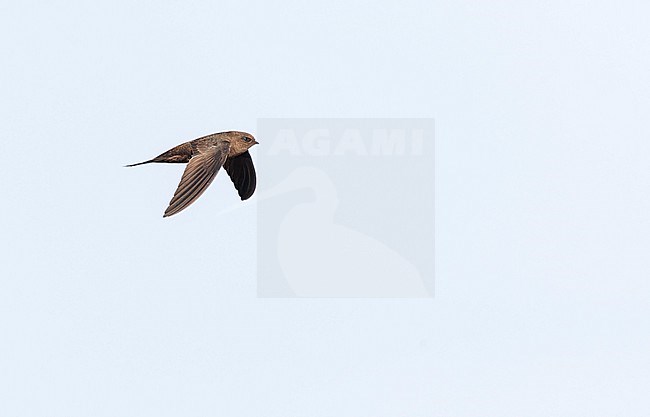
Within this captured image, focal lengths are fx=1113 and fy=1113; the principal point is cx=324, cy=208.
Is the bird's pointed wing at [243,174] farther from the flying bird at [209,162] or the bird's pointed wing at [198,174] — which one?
the bird's pointed wing at [198,174]

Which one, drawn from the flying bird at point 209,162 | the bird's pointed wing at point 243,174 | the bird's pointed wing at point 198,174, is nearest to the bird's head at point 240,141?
the flying bird at point 209,162

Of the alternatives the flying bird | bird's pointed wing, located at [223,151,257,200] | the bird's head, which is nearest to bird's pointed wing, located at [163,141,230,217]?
the flying bird

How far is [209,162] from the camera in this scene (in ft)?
57.9

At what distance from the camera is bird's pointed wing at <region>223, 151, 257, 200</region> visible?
19.9 meters

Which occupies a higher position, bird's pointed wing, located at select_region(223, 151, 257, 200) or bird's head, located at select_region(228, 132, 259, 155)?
bird's head, located at select_region(228, 132, 259, 155)

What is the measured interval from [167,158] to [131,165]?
64 centimetres

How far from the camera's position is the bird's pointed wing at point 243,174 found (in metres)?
19.9

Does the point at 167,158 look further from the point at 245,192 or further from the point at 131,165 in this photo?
the point at 245,192

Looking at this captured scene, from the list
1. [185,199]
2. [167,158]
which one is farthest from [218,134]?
[185,199]

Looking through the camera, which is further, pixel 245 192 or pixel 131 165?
pixel 245 192

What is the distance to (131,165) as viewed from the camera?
59.5ft

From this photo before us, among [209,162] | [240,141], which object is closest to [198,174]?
[209,162]

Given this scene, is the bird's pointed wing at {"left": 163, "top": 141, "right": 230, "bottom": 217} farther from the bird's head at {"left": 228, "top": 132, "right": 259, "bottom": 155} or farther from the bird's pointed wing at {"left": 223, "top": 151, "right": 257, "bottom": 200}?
the bird's pointed wing at {"left": 223, "top": 151, "right": 257, "bottom": 200}

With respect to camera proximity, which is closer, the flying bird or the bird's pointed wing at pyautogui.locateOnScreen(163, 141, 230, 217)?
the bird's pointed wing at pyautogui.locateOnScreen(163, 141, 230, 217)
